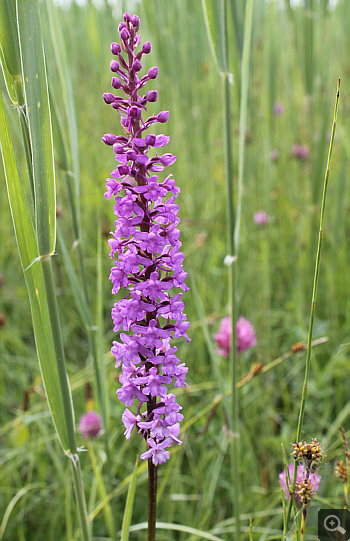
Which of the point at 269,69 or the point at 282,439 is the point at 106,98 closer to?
the point at 269,69

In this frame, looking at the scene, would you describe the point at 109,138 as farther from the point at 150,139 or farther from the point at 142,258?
the point at 142,258

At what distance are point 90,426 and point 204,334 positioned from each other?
84 cm

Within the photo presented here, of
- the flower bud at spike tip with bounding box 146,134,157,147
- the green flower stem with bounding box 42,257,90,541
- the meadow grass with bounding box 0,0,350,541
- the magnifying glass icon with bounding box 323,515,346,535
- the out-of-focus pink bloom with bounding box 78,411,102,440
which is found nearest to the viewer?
the flower bud at spike tip with bounding box 146,134,157,147

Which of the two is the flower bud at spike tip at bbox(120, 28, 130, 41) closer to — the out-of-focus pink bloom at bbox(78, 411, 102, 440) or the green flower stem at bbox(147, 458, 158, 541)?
the green flower stem at bbox(147, 458, 158, 541)

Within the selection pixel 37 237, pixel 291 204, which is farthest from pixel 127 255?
pixel 291 204

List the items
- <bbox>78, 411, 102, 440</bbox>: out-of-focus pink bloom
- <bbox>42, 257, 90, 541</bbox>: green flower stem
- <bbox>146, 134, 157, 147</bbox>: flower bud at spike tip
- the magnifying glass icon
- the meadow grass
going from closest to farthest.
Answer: <bbox>146, 134, 157, 147</bbox>: flower bud at spike tip → <bbox>42, 257, 90, 541</bbox>: green flower stem → the magnifying glass icon → the meadow grass → <bbox>78, 411, 102, 440</bbox>: out-of-focus pink bloom

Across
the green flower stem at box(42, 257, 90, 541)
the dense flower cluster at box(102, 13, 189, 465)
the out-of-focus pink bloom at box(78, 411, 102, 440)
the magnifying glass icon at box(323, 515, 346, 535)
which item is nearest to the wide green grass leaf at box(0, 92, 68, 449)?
the green flower stem at box(42, 257, 90, 541)

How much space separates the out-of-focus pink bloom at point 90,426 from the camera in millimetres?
1826

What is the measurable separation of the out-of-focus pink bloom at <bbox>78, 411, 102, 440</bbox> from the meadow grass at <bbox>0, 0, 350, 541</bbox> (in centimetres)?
5

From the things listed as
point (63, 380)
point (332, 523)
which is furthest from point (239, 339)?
point (63, 380)

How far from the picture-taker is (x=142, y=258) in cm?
72

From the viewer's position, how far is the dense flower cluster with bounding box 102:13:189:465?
2.34 feet

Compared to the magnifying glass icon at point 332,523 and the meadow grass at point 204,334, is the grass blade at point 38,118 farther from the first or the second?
the magnifying glass icon at point 332,523

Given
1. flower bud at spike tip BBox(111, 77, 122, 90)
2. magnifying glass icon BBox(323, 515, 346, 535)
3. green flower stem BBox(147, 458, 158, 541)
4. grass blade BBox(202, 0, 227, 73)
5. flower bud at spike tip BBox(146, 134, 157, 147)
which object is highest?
grass blade BBox(202, 0, 227, 73)
